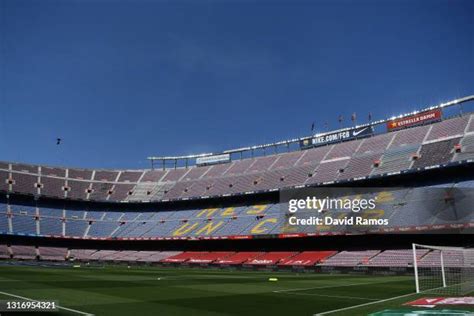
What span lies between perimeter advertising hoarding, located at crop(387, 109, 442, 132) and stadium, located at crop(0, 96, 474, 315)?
165 millimetres

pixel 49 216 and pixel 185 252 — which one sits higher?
pixel 49 216

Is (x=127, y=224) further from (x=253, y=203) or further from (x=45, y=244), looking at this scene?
(x=253, y=203)

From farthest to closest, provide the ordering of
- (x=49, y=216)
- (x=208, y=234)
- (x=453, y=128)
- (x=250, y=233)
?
(x=49, y=216)
(x=208, y=234)
(x=250, y=233)
(x=453, y=128)

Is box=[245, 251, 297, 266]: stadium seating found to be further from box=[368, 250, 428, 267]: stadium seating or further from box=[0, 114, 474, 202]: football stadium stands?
box=[368, 250, 428, 267]: stadium seating

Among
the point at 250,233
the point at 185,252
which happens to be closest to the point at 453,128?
the point at 250,233

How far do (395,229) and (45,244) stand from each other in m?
61.3

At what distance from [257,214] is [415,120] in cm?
3049

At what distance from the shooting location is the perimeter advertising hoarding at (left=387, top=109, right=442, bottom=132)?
217 ft

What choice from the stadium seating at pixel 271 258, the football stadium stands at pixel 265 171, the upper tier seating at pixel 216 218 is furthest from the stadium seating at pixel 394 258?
the stadium seating at pixel 271 258

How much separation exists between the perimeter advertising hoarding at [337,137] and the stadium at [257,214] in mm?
248

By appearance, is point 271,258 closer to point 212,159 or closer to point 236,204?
point 236,204

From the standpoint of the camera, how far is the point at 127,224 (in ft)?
276

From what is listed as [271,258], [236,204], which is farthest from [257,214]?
[271,258]

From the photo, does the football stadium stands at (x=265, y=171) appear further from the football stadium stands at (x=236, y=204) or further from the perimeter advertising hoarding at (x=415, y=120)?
the perimeter advertising hoarding at (x=415, y=120)
